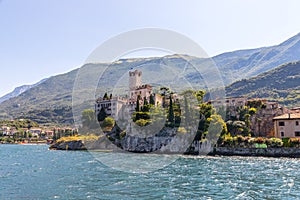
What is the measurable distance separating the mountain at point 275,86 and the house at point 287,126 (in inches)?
3196

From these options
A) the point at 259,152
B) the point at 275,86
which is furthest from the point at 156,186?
the point at 275,86

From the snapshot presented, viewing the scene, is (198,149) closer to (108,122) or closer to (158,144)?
(158,144)

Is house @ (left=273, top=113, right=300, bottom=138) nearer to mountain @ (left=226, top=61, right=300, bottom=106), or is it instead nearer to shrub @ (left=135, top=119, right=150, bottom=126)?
shrub @ (left=135, top=119, right=150, bottom=126)

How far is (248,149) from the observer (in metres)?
50.0

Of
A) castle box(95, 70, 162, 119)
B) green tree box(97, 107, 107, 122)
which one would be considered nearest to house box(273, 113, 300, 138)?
castle box(95, 70, 162, 119)

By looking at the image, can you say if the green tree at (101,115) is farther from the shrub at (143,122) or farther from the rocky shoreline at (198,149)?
the shrub at (143,122)

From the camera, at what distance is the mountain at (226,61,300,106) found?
144125mm

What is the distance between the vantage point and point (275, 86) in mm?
163875

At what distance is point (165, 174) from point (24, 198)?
13.3 m

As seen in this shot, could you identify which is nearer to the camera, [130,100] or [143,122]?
[143,122]

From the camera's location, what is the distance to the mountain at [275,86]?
14412 centimetres

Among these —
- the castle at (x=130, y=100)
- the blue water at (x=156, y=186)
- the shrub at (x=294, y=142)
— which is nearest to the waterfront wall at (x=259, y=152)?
the shrub at (x=294, y=142)

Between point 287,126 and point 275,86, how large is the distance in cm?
11953

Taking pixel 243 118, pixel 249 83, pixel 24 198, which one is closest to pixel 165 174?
pixel 24 198
